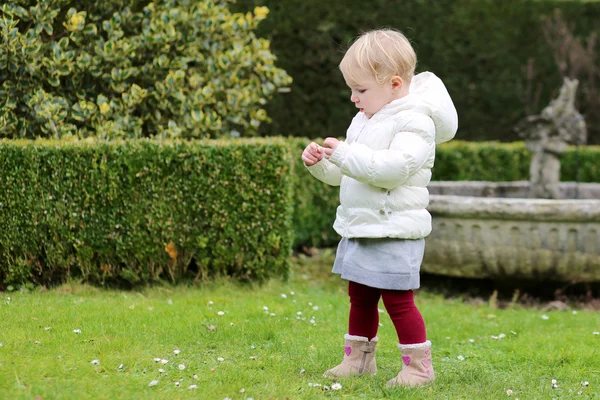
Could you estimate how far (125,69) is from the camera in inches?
225

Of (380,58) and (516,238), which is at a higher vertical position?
(380,58)

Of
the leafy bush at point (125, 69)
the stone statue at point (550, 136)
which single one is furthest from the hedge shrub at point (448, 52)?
the stone statue at point (550, 136)

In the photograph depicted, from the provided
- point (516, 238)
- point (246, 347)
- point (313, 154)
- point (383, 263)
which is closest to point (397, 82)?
point (313, 154)

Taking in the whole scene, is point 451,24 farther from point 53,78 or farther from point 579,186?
point 53,78

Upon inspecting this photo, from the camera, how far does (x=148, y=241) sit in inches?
209

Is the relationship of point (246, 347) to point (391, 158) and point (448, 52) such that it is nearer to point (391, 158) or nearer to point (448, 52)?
point (391, 158)

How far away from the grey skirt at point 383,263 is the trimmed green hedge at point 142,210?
88.2 inches

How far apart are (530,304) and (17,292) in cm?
354

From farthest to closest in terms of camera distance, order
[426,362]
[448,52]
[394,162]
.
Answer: [448,52], [426,362], [394,162]

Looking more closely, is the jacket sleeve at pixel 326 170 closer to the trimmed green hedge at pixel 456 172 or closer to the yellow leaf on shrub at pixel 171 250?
the yellow leaf on shrub at pixel 171 250

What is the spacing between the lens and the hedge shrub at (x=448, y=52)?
8.84 metres

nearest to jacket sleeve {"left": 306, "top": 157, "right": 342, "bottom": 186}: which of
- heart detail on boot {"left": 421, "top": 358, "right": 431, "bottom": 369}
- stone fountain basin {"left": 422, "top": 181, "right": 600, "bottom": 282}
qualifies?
heart detail on boot {"left": 421, "top": 358, "right": 431, "bottom": 369}

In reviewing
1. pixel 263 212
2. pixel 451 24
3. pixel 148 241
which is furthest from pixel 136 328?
pixel 451 24

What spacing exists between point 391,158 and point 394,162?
2 centimetres
